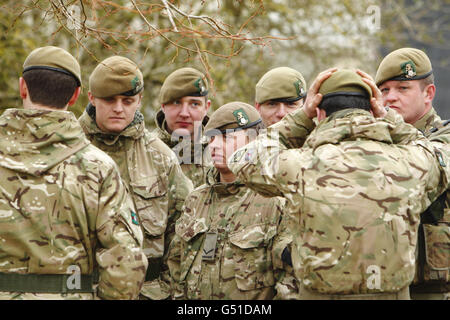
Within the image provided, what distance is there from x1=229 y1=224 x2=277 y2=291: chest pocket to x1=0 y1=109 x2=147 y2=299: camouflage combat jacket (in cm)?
90

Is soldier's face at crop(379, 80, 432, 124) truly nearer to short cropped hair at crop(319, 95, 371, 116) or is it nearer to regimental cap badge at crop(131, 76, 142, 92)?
short cropped hair at crop(319, 95, 371, 116)

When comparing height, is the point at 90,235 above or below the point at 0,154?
below

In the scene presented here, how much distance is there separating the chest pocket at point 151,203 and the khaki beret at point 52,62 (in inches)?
57.4

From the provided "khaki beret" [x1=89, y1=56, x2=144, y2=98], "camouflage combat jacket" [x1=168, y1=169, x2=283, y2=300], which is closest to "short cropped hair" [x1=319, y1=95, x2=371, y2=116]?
"camouflage combat jacket" [x1=168, y1=169, x2=283, y2=300]

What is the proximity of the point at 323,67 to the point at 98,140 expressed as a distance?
8.38 metres

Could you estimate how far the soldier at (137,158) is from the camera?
479cm

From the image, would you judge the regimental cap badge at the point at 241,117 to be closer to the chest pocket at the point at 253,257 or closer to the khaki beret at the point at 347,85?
the chest pocket at the point at 253,257

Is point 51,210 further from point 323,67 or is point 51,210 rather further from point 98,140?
point 323,67

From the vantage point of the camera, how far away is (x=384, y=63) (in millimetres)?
4609

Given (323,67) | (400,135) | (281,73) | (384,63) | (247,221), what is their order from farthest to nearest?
1. (323,67)
2. (281,73)
3. (384,63)
4. (247,221)
5. (400,135)

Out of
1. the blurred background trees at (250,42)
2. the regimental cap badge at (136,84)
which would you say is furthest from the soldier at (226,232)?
the blurred background trees at (250,42)

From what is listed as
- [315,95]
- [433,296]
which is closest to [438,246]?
[433,296]
